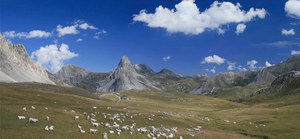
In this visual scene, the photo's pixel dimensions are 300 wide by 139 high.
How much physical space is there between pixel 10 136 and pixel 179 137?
2643 cm

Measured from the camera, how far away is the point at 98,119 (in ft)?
209

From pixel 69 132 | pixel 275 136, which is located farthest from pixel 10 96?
pixel 275 136

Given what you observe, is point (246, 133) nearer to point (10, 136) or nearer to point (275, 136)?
point (275, 136)

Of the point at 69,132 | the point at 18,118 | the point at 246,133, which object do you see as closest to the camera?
the point at 69,132

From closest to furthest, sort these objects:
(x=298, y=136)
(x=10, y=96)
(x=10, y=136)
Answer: (x=10, y=136) → (x=298, y=136) → (x=10, y=96)

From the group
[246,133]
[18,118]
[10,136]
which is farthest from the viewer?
[246,133]

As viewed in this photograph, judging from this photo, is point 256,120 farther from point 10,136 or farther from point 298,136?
point 10,136

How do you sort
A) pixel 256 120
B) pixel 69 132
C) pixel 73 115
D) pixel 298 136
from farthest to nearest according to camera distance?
pixel 256 120 < pixel 298 136 < pixel 73 115 < pixel 69 132

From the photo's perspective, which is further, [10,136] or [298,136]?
[298,136]

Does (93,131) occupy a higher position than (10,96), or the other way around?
(10,96)

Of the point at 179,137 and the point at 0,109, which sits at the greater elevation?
the point at 0,109

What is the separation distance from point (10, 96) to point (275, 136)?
2485 inches

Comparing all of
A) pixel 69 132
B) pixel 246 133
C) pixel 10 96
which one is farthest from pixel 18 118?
pixel 246 133

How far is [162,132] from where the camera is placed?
57.2 meters
